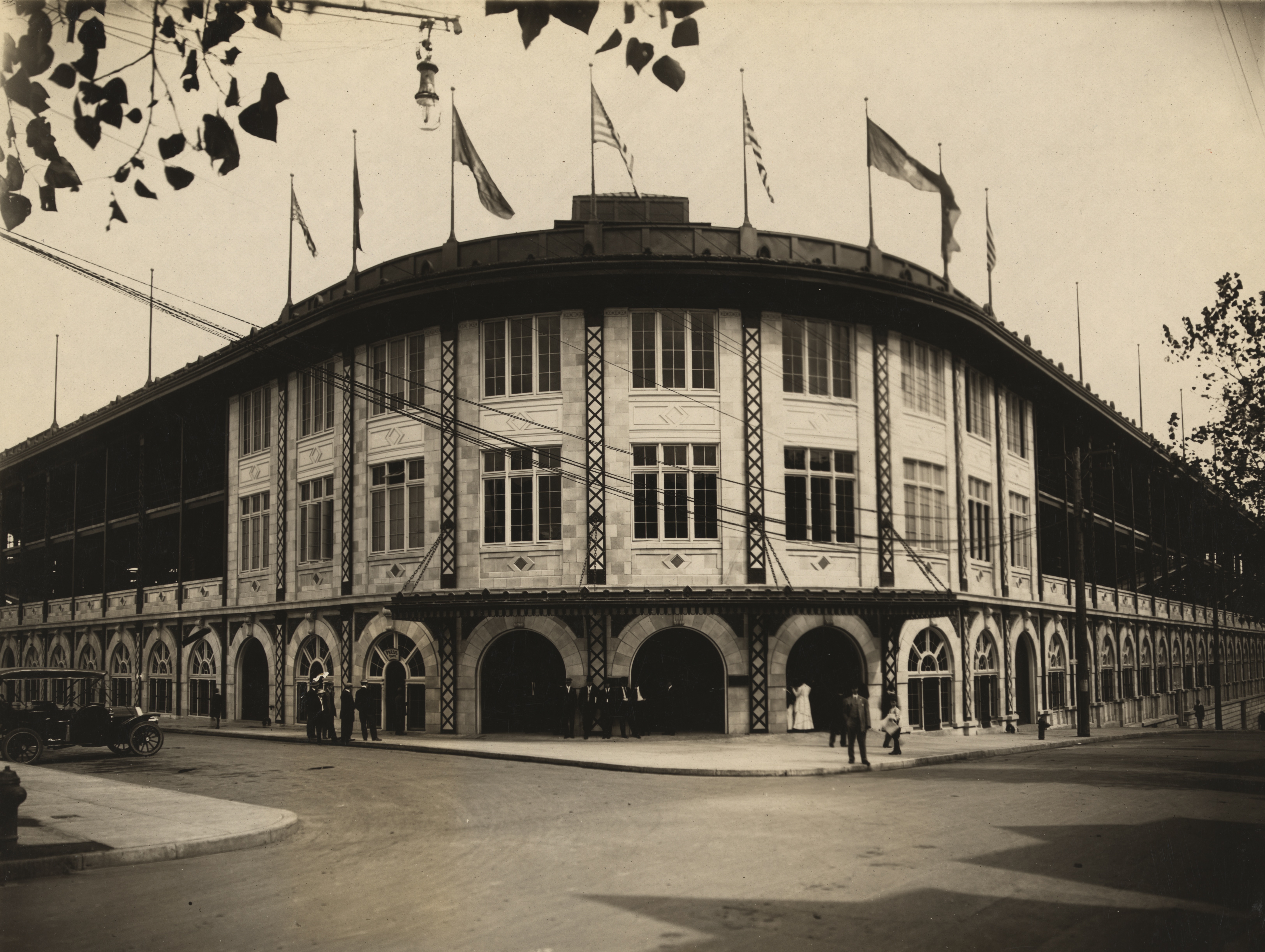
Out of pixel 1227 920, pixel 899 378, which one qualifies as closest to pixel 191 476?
pixel 899 378

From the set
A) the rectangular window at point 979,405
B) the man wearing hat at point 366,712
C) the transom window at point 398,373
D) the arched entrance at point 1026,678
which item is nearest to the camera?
the man wearing hat at point 366,712

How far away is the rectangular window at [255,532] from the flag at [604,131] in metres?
17.2

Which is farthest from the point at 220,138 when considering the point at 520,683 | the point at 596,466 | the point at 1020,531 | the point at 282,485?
the point at 1020,531

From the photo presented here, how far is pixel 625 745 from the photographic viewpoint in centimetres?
2798

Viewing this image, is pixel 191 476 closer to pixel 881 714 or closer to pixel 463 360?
pixel 463 360

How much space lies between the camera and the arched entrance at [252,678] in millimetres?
40094

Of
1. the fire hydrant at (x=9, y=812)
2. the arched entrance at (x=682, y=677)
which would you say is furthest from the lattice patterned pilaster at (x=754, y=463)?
the fire hydrant at (x=9, y=812)

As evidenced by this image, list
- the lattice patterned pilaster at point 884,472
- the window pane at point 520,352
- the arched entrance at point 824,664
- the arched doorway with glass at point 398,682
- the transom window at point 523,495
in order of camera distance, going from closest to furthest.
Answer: the transom window at point 523,495 → the arched entrance at point 824,664 → the window pane at point 520,352 → the lattice patterned pilaster at point 884,472 → the arched doorway with glass at point 398,682

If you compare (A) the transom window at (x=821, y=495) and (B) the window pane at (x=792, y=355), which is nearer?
(A) the transom window at (x=821, y=495)

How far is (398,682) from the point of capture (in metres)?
33.3

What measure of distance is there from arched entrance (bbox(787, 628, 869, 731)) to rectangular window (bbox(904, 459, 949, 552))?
3.56 m

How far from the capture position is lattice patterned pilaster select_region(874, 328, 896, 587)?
107 feet

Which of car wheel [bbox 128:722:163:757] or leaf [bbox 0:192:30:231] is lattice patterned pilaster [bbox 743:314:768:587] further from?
leaf [bbox 0:192:30:231]

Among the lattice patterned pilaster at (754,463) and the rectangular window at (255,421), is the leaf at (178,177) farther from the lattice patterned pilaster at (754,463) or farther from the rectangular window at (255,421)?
the rectangular window at (255,421)
